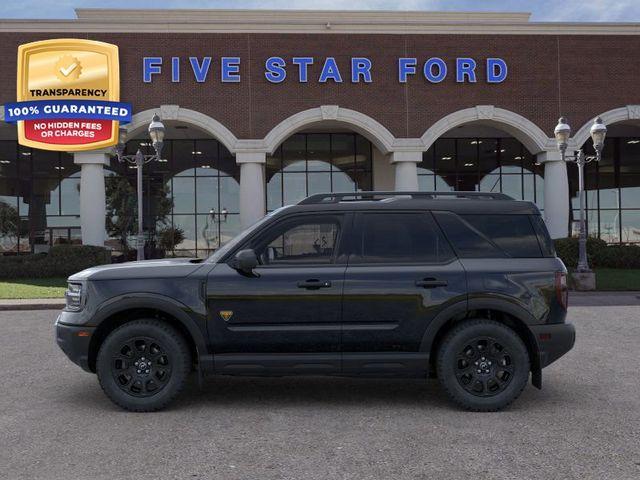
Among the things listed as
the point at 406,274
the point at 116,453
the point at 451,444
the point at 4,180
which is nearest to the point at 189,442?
the point at 116,453

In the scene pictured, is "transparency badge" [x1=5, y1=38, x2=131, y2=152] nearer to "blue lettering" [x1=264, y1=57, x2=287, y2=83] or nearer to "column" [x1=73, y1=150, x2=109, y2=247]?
"column" [x1=73, y1=150, x2=109, y2=247]

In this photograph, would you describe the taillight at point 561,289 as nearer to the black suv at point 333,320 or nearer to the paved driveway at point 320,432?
the black suv at point 333,320

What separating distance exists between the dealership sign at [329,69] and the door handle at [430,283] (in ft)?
63.1

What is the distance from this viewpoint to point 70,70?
2223 centimetres

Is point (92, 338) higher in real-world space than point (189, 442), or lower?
higher

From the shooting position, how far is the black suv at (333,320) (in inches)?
202

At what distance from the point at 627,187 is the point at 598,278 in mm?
16516

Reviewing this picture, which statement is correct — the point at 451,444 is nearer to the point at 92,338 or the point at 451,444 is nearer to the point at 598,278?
the point at 92,338

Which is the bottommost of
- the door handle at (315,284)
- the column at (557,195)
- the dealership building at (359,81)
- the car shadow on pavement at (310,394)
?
the car shadow on pavement at (310,394)

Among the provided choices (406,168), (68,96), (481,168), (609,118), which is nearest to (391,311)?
(406,168)

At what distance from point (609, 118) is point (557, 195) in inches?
153

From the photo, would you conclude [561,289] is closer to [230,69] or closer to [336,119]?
[336,119]

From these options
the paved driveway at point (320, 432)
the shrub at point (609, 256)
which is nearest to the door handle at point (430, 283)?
the paved driveway at point (320, 432)

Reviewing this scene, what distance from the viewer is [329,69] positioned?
23.1 meters
